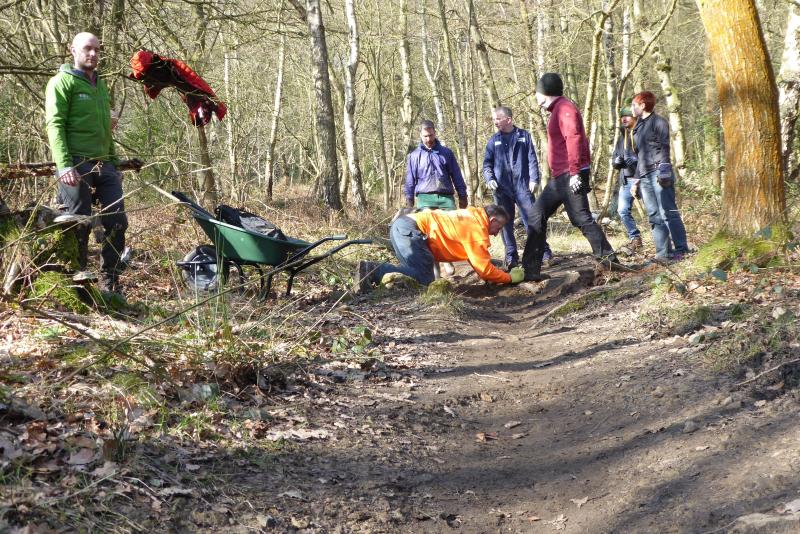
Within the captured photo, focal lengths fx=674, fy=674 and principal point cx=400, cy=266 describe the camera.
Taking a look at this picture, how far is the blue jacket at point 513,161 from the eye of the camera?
8.59 metres

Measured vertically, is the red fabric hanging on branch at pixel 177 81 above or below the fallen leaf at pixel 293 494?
above

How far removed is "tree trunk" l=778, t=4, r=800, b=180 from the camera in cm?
726

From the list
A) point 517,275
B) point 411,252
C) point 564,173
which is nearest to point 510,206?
point 517,275

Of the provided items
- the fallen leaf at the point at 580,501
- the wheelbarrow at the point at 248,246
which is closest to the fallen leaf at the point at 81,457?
the fallen leaf at the point at 580,501

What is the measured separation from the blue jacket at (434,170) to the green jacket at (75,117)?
157 inches

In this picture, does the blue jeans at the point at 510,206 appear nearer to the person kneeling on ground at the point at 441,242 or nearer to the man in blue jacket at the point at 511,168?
the man in blue jacket at the point at 511,168

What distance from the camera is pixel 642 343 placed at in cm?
473

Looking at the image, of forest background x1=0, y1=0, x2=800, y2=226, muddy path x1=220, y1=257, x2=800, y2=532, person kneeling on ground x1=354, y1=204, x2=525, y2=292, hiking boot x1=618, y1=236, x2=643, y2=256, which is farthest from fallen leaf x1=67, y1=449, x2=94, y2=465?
hiking boot x1=618, y1=236, x2=643, y2=256

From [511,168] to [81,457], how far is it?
6.93 metres

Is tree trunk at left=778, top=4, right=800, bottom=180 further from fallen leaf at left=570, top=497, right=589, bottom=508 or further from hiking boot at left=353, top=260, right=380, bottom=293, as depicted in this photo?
fallen leaf at left=570, top=497, right=589, bottom=508

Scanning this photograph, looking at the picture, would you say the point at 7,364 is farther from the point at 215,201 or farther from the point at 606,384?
the point at 215,201

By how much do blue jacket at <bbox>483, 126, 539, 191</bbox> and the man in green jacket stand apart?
463 cm

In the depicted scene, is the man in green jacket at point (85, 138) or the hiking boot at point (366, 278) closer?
the man in green jacket at point (85, 138)

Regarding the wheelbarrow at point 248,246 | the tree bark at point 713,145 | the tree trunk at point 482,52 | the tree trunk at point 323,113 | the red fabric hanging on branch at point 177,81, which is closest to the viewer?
the wheelbarrow at point 248,246
